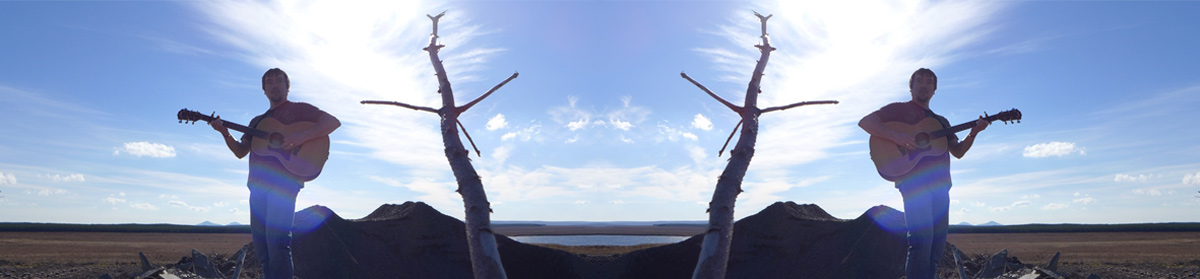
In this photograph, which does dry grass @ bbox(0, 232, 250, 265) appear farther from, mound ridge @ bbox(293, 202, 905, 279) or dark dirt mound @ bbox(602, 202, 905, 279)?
dark dirt mound @ bbox(602, 202, 905, 279)

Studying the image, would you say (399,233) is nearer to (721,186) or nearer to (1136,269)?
(721,186)

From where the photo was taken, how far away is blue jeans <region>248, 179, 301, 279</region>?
5.93 m

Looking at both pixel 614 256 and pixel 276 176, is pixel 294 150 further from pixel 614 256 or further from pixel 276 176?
pixel 614 256

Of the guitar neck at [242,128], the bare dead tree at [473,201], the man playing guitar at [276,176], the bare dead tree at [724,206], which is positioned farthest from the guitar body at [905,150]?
the guitar neck at [242,128]

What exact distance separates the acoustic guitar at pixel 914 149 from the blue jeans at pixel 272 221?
19.8 feet

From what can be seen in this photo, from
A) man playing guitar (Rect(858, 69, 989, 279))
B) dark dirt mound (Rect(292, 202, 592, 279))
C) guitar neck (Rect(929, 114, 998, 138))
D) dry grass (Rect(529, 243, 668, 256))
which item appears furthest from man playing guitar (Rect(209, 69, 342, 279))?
dry grass (Rect(529, 243, 668, 256))

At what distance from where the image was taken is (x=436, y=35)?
5957 millimetres

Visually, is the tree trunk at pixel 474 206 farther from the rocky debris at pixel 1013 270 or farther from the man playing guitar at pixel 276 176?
the rocky debris at pixel 1013 270

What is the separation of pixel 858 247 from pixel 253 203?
1203 cm

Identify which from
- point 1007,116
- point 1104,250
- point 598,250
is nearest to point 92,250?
point 598,250

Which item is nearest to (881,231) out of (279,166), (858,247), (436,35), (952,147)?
(858,247)

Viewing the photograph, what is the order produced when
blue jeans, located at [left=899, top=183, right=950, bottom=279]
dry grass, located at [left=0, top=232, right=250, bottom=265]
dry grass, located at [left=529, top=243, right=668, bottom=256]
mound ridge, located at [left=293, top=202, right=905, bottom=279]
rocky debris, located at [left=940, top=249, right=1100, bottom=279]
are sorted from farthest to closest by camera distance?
dry grass, located at [left=0, top=232, right=250, bottom=265] < dry grass, located at [left=529, top=243, right=668, bottom=256] < mound ridge, located at [left=293, top=202, right=905, bottom=279] < rocky debris, located at [left=940, top=249, right=1100, bottom=279] < blue jeans, located at [left=899, top=183, right=950, bottom=279]

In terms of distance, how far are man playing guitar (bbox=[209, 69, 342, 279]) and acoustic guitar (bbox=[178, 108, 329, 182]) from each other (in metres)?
0.02

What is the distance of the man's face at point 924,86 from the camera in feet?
20.3
